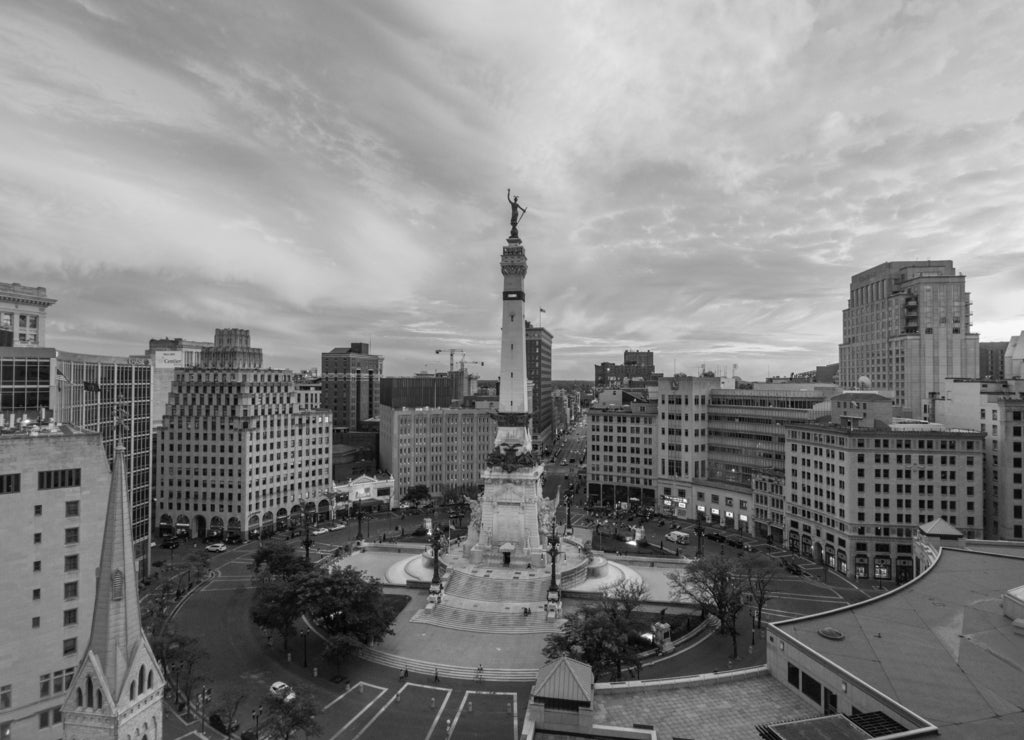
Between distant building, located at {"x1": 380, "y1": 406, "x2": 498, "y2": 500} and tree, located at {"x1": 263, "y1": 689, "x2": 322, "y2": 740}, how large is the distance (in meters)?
100

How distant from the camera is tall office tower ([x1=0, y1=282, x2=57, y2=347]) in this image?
89938mm

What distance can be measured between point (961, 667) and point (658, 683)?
1602 cm

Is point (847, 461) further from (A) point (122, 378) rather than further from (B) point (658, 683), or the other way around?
(A) point (122, 378)

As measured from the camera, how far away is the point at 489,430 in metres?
151

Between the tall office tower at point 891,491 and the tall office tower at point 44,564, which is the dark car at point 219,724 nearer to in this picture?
the tall office tower at point 44,564

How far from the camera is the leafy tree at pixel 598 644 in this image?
49750 millimetres

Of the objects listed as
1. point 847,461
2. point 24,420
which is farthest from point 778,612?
point 24,420

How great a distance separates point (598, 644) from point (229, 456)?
8269cm

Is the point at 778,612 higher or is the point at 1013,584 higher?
the point at 1013,584

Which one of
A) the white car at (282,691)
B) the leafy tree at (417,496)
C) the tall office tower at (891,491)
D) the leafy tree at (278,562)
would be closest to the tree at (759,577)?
the tall office tower at (891,491)

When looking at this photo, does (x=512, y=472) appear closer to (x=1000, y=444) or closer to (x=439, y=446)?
(x=439, y=446)

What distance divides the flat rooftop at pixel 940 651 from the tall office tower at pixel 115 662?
3276 centimetres

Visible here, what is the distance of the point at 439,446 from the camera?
483ft

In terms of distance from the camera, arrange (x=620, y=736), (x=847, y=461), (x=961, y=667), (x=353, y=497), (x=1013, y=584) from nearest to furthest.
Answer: (x=620, y=736) → (x=961, y=667) → (x=1013, y=584) → (x=847, y=461) → (x=353, y=497)
